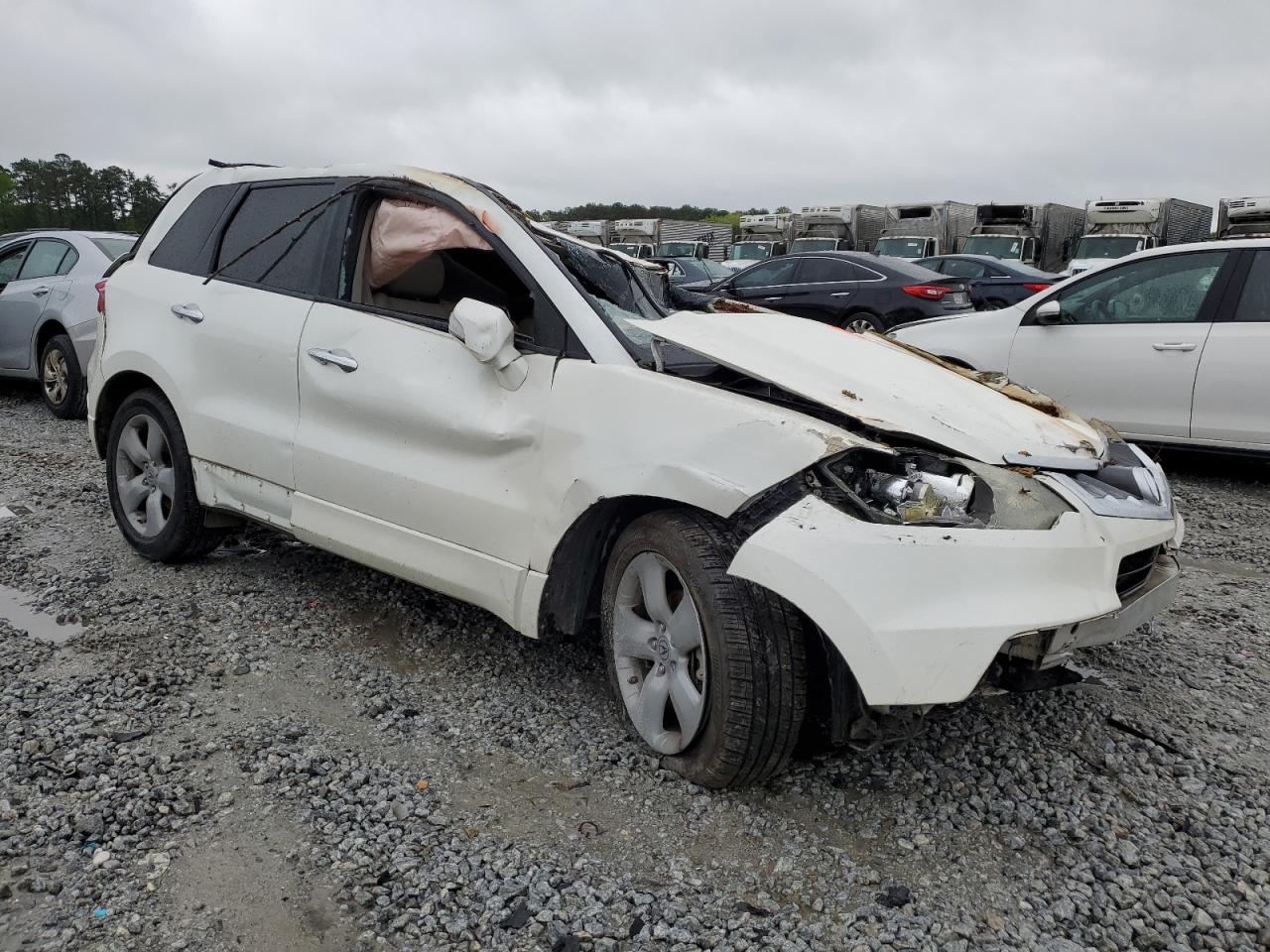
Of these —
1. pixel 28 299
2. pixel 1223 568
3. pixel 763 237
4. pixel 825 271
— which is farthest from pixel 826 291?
pixel 763 237

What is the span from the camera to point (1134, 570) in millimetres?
2740

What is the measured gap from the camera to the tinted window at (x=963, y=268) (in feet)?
54.2

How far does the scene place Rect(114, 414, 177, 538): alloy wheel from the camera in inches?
174

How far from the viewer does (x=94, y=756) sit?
2879mm

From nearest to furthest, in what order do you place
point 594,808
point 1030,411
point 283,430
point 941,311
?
1. point 594,808
2. point 1030,411
3. point 283,430
4. point 941,311

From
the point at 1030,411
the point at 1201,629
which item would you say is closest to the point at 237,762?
the point at 1030,411

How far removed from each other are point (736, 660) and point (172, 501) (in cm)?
299

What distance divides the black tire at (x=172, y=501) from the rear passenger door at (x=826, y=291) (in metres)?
8.50

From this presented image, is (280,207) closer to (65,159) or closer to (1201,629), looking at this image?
(1201,629)

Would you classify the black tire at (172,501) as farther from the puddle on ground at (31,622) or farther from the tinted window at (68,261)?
the tinted window at (68,261)

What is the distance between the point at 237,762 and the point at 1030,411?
267 cm

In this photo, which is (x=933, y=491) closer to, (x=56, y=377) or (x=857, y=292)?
(x=56, y=377)

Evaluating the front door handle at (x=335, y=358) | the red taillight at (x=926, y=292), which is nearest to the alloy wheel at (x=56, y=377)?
the front door handle at (x=335, y=358)

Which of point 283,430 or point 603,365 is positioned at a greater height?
point 603,365
